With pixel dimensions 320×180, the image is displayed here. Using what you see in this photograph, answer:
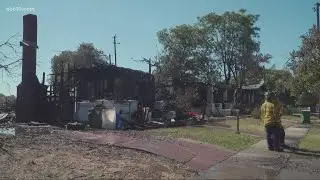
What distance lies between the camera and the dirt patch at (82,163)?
8.96 meters

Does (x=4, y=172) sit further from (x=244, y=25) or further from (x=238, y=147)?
(x=244, y=25)

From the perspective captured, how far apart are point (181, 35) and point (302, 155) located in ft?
164

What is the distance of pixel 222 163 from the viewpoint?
38.0 feet

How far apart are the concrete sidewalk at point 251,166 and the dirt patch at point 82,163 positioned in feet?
2.16

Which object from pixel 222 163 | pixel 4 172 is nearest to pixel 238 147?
pixel 222 163

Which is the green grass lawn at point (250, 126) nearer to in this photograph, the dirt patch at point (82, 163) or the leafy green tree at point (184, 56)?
the dirt patch at point (82, 163)

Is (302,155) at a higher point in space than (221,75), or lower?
lower

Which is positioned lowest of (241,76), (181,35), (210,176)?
(210,176)

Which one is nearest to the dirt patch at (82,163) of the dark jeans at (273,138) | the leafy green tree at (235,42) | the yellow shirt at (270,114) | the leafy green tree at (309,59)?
the dark jeans at (273,138)

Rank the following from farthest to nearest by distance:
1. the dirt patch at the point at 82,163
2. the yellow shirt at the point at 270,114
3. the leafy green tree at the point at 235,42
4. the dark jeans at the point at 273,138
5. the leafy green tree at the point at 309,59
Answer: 1. the leafy green tree at the point at 235,42
2. the leafy green tree at the point at 309,59
3. the yellow shirt at the point at 270,114
4. the dark jeans at the point at 273,138
5. the dirt patch at the point at 82,163

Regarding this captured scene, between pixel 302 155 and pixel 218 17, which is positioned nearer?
pixel 302 155

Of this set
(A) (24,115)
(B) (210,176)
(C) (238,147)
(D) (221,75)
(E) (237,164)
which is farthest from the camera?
(D) (221,75)

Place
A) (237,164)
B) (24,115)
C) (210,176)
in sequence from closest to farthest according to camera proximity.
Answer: (210,176) → (237,164) → (24,115)

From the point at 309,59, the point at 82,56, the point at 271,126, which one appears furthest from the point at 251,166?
the point at 82,56
